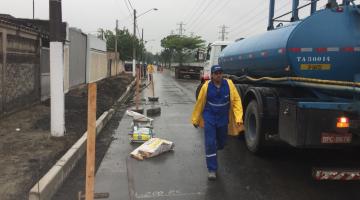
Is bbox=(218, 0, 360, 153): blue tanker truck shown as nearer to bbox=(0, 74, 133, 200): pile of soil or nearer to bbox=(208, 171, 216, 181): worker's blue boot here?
bbox=(208, 171, 216, 181): worker's blue boot

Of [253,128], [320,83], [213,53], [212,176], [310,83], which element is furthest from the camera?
[213,53]

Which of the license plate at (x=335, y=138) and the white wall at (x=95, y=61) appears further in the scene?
the white wall at (x=95, y=61)

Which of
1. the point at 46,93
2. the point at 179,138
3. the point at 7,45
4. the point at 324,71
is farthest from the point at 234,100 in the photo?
the point at 46,93

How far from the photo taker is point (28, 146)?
25.1ft

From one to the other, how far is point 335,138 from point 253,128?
2.60 m

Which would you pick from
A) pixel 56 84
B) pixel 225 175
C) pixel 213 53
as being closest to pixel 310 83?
pixel 225 175

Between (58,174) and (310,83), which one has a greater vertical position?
(310,83)

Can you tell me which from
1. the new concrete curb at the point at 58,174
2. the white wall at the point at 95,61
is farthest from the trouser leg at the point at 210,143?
the white wall at the point at 95,61

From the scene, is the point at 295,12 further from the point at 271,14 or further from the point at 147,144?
the point at 147,144

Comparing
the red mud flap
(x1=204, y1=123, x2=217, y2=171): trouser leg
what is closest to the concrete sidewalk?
(x1=204, y1=123, x2=217, y2=171): trouser leg

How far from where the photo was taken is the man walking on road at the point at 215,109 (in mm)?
6570

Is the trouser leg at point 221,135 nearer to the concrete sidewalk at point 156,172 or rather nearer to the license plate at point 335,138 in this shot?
the concrete sidewalk at point 156,172

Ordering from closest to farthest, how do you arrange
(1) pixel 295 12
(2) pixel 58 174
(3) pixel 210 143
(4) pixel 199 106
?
(2) pixel 58 174 < (3) pixel 210 143 < (4) pixel 199 106 < (1) pixel 295 12

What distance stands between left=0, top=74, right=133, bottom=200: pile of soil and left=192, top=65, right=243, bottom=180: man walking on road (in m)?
2.30
